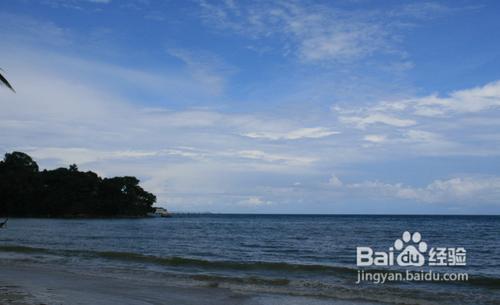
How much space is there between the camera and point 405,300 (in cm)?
1581

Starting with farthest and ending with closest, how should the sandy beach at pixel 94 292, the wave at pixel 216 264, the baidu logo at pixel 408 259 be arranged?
the baidu logo at pixel 408 259 < the wave at pixel 216 264 < the sandy beach at pixel 94 292

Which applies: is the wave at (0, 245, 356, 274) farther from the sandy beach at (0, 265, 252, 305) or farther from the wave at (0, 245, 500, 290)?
the sandy beach at (0, 265, 252, 305)

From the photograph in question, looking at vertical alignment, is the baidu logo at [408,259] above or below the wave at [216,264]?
above

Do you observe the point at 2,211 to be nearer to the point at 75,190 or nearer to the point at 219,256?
the point at 75,190

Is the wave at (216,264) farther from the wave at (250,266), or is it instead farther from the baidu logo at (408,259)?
the baidu logo at (408,259)

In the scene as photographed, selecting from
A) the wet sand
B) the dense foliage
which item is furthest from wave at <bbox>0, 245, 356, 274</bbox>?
the dense foliage

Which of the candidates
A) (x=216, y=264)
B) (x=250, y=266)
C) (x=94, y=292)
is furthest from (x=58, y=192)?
(x=94, y=292)

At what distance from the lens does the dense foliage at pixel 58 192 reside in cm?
12481

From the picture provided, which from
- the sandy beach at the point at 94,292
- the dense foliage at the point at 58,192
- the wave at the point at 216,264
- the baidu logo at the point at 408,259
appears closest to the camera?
the sandy beach at the point at 94,292

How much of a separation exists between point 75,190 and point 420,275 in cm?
12194

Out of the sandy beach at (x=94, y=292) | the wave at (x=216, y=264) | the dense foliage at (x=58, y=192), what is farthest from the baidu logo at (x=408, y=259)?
the dense foliage at (x=58, y=192)

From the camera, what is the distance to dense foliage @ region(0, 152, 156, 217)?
4914 inches

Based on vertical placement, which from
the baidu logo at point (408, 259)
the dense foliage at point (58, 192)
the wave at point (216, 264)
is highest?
the dense foliage at point (58, 192)

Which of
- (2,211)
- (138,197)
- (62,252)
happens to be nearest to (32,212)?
(2,211)
